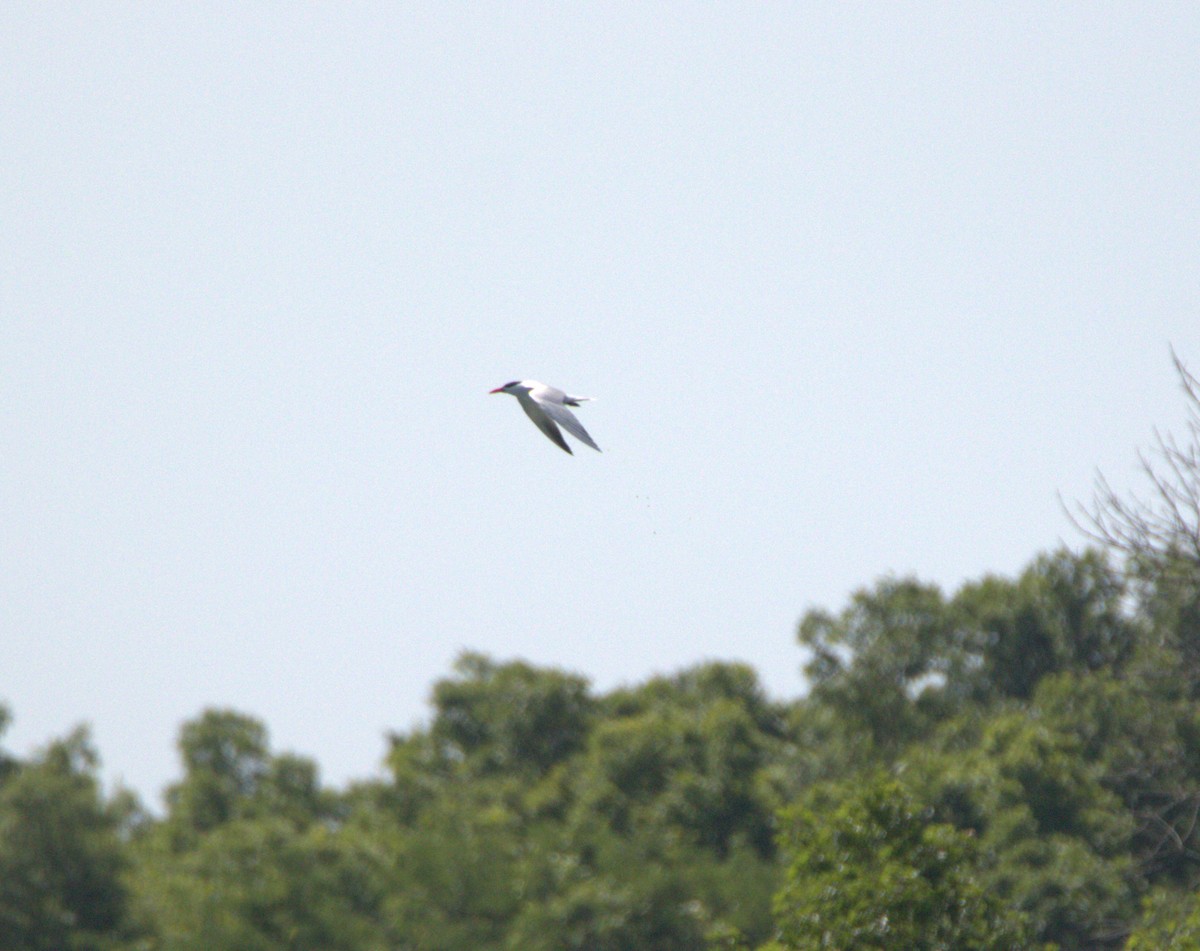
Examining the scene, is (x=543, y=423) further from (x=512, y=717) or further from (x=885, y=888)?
(x=512, y=717)

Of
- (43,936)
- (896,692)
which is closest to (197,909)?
(43,936)

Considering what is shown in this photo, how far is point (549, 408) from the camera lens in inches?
690

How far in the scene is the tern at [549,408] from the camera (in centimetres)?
1716

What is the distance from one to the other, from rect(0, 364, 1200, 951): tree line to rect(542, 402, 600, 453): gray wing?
20238mm

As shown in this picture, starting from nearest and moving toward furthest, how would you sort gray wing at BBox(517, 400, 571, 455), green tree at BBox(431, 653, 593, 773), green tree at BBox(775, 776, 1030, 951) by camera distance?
gray wing at BBox(517, 400, 571, 455), green tree at BBox(775, 776, 1030, 951), green tree at BBox(431, 653, 593, 773)

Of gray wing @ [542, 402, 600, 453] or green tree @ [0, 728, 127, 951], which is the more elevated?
green tree @ [0, 728, 127, 951]

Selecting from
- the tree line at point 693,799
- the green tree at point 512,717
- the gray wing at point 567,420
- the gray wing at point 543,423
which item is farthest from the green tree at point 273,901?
the gray wing at point 567,420

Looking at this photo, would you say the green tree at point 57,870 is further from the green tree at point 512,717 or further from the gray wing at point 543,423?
the gray wing at point 543,423

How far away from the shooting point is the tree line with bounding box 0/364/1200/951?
3925 centimetres

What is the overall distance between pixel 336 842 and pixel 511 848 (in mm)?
8025

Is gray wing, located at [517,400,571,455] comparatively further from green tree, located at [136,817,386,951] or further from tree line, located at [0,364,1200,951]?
green tree, located at [136,817,386,951]

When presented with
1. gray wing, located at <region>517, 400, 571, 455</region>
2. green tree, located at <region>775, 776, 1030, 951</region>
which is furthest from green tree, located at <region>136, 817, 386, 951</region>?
gray wing, located at <region>517, 400, 571, 455</region>

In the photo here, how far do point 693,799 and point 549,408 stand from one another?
113ft

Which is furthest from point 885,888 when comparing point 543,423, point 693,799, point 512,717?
point 512,717
